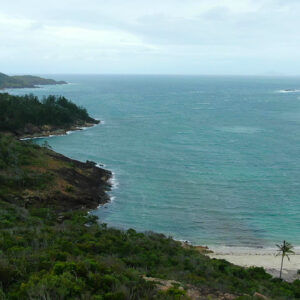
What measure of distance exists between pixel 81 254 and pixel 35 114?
302 ft

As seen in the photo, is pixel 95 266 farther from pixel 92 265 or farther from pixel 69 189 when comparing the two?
pixel 69 189

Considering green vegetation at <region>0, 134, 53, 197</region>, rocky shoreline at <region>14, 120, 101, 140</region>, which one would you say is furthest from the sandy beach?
rocky shoreline at <region>14, 120, 101, 140</region>

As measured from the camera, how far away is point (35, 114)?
360ft

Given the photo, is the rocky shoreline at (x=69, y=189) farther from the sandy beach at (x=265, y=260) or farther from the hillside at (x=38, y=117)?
the hillside at (x=38, y=117)

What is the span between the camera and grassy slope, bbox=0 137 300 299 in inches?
631

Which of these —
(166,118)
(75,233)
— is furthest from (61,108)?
(75,233)

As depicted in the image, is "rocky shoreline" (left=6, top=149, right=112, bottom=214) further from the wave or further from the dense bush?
the wave

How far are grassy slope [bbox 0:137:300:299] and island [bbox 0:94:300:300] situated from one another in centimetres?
5

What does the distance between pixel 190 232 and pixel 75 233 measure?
1873 centimetres

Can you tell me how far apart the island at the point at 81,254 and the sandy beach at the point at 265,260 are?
13.1 ft

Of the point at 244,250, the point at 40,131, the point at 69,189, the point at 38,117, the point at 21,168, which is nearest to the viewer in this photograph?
the point at 244,250

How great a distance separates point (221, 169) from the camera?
70688 millimetres

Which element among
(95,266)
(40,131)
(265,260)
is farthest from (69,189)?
(40,131)

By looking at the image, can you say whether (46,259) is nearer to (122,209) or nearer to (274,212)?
(122,209)
